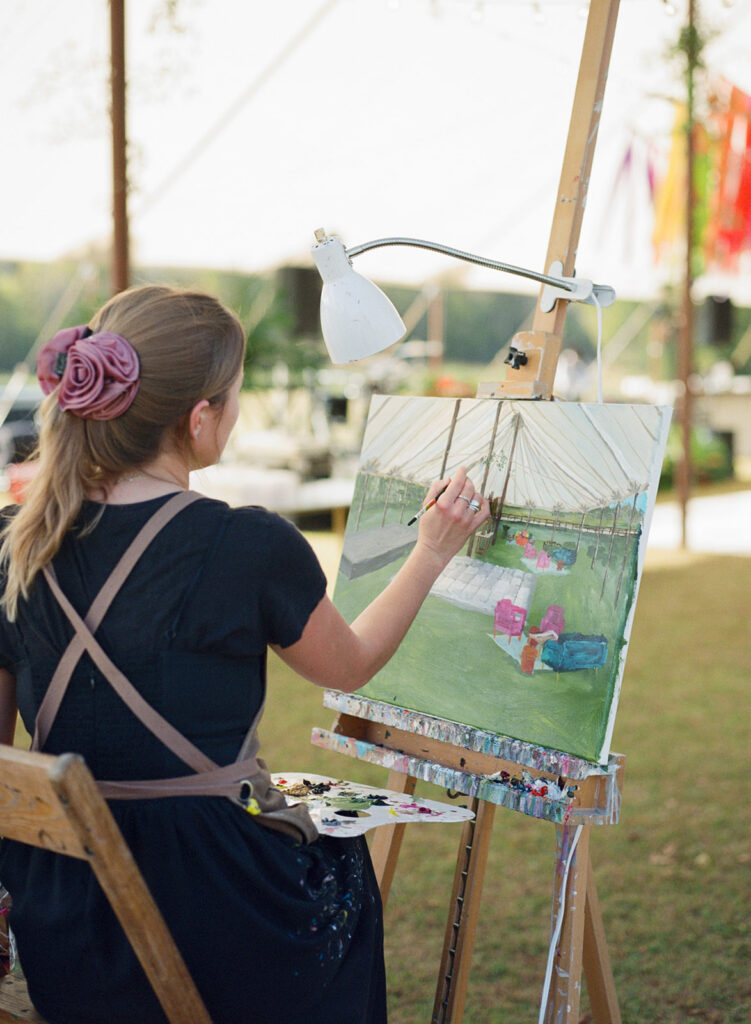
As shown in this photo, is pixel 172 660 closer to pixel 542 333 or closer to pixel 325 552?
pixel 542 333

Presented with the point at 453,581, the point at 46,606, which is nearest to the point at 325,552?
the point at 453,581

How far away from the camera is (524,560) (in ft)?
5.50

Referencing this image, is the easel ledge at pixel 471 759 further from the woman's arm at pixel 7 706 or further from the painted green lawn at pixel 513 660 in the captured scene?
the woman's arm at pixel 7 706

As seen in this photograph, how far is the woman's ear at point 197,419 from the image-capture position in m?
1.24

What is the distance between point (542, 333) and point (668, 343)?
12.1 meters

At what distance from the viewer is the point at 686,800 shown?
3.05m

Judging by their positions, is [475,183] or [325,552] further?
[475,183]

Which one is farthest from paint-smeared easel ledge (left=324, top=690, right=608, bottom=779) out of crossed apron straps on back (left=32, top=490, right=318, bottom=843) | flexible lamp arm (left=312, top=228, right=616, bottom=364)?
flexible lamp arm (left=312, top=228, right=616, bottom=364)

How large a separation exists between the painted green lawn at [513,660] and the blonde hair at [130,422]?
25.7 inches

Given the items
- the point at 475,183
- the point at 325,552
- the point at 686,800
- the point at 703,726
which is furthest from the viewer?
the point at 475,183

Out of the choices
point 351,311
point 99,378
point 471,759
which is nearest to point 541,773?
point 471,759

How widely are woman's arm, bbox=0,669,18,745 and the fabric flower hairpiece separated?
1.19 feet

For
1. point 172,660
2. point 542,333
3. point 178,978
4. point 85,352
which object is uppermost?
point 542,333

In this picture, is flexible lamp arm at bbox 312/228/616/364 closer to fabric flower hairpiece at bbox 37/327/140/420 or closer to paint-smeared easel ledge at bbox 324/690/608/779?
fabric flower hairpiece at bbox 37/327/140/420
